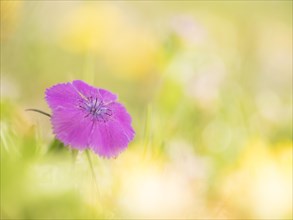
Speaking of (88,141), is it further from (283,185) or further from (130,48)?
(130,48)

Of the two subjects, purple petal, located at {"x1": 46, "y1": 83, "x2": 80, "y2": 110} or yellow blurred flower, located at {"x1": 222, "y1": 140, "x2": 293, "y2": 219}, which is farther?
yellow blurred flower, located at {"x1": 222, "y1": 140, "x2": 293, "y2": 219}

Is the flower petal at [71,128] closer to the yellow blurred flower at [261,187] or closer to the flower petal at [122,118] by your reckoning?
the flower petal at [122,118]

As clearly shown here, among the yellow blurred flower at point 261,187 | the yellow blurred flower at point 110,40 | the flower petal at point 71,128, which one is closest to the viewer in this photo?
the flower petal at point 71,128

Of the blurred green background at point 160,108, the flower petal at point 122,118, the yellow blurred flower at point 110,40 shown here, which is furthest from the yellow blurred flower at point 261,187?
the yellow blurred flower at point 110,40

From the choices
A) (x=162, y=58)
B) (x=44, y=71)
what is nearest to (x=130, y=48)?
(x=44, y=71)

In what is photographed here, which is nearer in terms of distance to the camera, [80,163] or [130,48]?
[80,163]

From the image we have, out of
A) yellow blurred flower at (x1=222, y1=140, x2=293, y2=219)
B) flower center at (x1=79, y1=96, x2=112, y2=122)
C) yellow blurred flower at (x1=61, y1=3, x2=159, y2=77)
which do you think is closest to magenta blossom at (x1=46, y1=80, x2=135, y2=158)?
flower center at (x1=79, y1=96, x2=112, y2=122)

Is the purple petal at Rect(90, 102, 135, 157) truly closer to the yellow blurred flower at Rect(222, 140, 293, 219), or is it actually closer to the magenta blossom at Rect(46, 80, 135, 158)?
the magenta blossom at Rect(46, 80, 135, 158)
